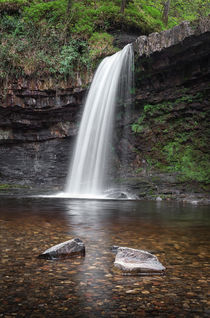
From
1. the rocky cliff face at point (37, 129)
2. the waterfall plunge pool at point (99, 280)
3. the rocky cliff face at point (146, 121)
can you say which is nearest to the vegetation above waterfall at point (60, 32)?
the rocky cliff face at point (37, 129)

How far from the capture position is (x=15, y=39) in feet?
59.4

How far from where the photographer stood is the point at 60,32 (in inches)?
739

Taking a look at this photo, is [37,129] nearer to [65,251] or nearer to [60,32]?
[60,32]

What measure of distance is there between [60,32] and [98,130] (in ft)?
24.7

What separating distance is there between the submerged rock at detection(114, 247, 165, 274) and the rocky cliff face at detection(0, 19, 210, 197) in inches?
418

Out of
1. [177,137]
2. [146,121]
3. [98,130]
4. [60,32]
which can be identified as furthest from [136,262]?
[60,32]

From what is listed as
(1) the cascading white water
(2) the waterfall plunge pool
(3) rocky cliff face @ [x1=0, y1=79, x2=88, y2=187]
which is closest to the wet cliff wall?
(1) the cascading white water

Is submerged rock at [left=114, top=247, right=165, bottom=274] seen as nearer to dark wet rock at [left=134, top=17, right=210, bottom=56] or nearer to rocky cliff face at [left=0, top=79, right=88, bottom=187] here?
dark wet rock at [left=134, top=17, right=210, bottom=56]

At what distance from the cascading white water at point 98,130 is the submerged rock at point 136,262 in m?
12.4

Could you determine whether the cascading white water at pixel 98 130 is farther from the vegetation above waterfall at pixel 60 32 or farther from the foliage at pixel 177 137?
the foliage at pixel 177 137

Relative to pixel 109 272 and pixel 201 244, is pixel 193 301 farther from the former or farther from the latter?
pixel 201 244

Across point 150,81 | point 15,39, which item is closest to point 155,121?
point 150,81

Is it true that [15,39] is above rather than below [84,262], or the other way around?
above

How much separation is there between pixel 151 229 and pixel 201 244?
4.42ft
